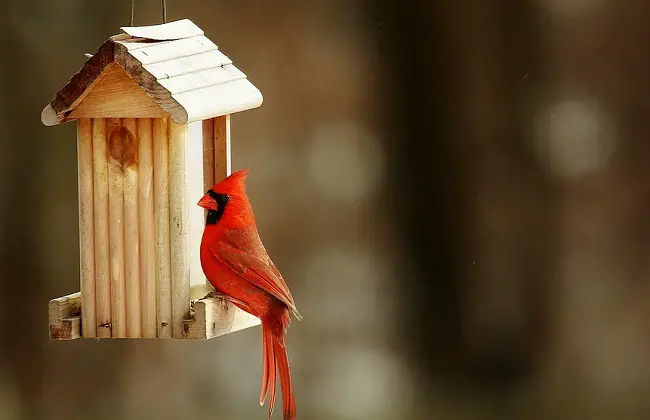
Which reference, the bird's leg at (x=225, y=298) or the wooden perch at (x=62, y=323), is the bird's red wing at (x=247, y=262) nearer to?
the bird's leg at (x=225, y=298)

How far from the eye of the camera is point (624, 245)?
6363 millimetres

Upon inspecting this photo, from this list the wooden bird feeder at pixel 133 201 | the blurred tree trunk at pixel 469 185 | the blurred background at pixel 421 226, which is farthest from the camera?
the blurred tree trunk at pixel 469 185

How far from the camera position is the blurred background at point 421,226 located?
5926mm

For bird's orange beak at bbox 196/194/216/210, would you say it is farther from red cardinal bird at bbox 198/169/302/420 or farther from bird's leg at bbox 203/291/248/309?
bird's leg at bbox 203/291/248/309

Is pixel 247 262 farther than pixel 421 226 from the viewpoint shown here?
No

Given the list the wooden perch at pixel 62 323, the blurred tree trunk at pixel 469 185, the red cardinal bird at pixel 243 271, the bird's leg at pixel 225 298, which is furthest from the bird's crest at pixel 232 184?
the blurred tree trunk at pixel 469 185

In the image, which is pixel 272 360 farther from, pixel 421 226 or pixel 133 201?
pixel 421 226

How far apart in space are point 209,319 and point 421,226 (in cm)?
400

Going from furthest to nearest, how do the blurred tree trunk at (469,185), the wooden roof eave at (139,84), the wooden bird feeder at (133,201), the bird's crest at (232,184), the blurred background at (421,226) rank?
the blurred tree trunk at (469,185)
the blurred background at (421,226)
the bird's crest at (232,184)
the wooden bird feeder at (133,201)
the wooden roof eave at (139,84)

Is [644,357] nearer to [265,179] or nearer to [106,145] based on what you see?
[265,179]

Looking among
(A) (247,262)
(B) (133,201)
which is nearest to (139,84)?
(B) (133,201)

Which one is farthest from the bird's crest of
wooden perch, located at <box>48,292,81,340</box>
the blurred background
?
the blurred background

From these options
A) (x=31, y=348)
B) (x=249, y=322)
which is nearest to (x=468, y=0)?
(x=31, y=348)

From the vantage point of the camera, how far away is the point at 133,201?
2.52 m
